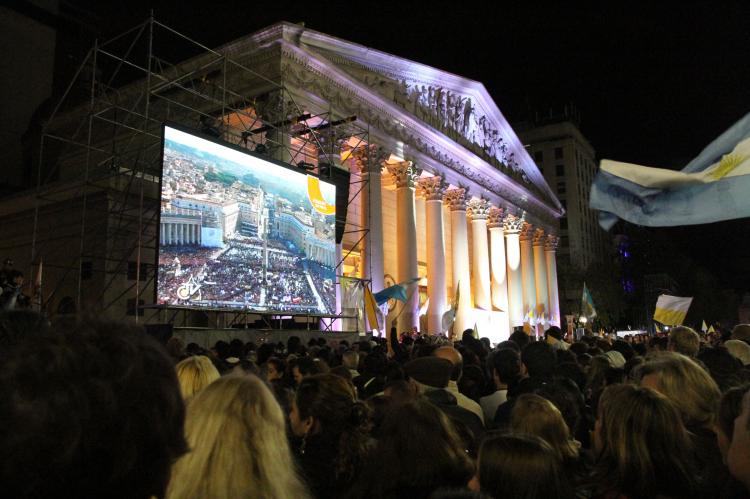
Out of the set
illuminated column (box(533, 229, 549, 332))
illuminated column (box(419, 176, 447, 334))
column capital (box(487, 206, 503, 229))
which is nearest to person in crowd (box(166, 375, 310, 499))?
illuminated column (box(419, 176, 447, 334))

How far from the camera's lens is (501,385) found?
649 cm

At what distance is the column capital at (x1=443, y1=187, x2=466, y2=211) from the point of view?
116 feet

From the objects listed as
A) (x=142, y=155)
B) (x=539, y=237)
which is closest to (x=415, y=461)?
(x=142, y=155)

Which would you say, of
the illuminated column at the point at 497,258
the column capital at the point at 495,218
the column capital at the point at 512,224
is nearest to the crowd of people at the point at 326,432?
the illuminated column at the point at 497,258

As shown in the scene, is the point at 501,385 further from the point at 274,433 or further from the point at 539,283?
the point at 539,283

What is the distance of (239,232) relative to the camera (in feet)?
52.6

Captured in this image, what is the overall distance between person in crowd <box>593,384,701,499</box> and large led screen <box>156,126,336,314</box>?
1262 cm

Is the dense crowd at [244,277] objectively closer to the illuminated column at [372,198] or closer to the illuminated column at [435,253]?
the illuminated column at [372,198]

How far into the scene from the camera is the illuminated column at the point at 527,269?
45.4m

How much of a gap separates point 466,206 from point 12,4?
99.3 feet

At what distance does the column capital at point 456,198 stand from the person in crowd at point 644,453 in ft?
107

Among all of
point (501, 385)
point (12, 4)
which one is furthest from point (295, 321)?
point (12, 4)

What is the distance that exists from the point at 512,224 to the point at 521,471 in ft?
138

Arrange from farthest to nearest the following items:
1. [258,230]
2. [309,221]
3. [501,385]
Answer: [309,221] → [258,230] → [501,385]
